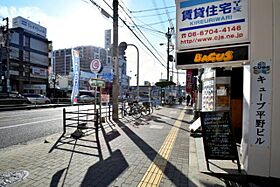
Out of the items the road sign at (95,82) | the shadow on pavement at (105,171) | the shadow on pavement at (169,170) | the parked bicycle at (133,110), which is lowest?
the shadow on pavement at (169,170)

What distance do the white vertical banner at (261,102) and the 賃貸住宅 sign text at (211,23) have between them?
2.08ft

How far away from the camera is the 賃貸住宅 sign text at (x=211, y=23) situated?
4.56 meters

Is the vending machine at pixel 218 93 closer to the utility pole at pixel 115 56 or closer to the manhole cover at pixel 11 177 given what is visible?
the utility pole at pixel 115 56

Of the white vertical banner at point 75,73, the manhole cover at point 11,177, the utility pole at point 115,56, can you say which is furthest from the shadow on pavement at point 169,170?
the utility pole at point 115,56

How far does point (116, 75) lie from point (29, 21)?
44234 millimetres

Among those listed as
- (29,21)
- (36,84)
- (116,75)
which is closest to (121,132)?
(116,75)

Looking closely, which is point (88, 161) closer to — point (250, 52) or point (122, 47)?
point (250, 52)

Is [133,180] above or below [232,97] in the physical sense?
below

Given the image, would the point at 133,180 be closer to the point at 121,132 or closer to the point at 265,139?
the point at 265,139

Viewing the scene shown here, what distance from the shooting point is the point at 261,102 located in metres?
4.36

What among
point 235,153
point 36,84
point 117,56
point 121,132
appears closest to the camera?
point 235,153

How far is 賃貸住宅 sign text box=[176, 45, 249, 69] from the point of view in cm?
452

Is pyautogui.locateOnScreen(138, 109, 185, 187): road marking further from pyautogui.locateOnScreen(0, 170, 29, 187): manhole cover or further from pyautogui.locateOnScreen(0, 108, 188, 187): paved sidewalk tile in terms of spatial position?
pyautogui.locateOnScreen(0, 170, 29, 187): manhole cover

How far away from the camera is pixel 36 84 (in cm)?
4856
